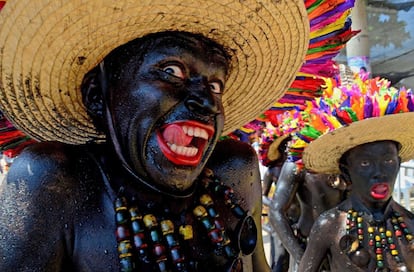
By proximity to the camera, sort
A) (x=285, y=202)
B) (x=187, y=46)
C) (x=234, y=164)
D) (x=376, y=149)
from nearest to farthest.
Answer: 1. (x=187, y=46)
2. (x=234, y=164)
3. (x=376, y=149)
4. (x=285, y=202)

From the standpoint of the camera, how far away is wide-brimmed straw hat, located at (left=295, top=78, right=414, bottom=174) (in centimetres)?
212

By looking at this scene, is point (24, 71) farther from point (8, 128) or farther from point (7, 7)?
point (8, 128)

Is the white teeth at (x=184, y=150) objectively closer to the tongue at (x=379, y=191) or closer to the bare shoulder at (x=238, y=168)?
the bare shoulder at (x=238, y=168)

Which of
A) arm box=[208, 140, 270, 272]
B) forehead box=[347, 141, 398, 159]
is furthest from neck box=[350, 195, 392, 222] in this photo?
arm box=[208, 140, 270, 272]

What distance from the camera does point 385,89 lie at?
2273 millimetres

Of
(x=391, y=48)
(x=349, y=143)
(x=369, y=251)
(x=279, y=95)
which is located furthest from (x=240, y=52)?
(x=391, y=48)

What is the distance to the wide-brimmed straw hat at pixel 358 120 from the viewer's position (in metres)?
2.12

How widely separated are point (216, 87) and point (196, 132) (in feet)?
0.52

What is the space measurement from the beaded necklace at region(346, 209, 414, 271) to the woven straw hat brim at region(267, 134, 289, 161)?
5.10 ft

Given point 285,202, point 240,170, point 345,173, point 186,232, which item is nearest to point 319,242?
point 345,173

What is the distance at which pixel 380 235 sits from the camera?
221 centimetres

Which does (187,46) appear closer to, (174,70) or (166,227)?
(174,70)

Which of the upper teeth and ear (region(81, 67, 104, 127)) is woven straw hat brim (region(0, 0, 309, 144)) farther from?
the upper teeth

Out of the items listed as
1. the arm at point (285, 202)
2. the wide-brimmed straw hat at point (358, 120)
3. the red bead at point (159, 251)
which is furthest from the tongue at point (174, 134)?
the arm at point (285, 202)
